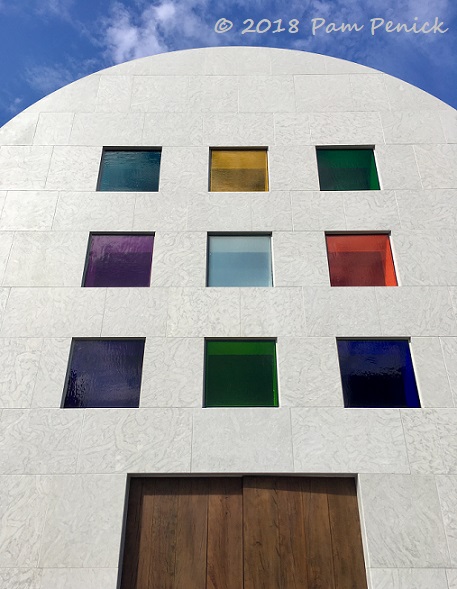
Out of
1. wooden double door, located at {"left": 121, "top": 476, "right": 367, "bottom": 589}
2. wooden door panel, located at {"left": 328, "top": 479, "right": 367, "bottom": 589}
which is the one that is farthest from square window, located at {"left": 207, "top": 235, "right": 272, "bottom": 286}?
wooden door panel, located at {"left": 328, "top": 479, "right": 367, "bottom": 589}

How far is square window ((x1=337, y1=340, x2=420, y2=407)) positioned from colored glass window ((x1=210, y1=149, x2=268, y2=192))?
467 cm

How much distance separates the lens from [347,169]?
452 inches

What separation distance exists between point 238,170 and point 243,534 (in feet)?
27.2

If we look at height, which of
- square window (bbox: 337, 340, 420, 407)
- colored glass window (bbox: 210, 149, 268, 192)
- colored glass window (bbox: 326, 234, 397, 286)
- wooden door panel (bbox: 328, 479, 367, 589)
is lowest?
wooden door panel (bbox: 328, 479, 367, 589)

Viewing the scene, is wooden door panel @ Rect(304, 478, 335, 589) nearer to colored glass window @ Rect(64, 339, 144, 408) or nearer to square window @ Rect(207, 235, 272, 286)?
colored glass window @ Rect(64, 339, 144, 408)

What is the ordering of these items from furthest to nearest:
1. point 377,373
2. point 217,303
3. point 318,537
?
point 217,303, point 377,373, point 318,537

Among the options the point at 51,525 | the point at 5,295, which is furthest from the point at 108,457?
the point at 5,295

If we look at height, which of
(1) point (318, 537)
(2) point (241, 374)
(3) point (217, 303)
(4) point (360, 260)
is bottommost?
(1) point (318, 537)

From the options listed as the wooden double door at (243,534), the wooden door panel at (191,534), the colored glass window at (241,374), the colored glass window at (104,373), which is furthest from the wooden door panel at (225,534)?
the colored glass window at (104,373)

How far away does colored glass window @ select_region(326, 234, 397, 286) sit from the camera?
996cm

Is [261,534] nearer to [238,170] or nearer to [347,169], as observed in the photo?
[238,170]

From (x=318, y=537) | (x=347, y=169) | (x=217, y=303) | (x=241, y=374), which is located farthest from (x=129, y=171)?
(x=318, y=537)

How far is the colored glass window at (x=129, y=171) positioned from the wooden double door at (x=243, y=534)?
23.0ft

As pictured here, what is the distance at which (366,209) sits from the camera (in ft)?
35.0
